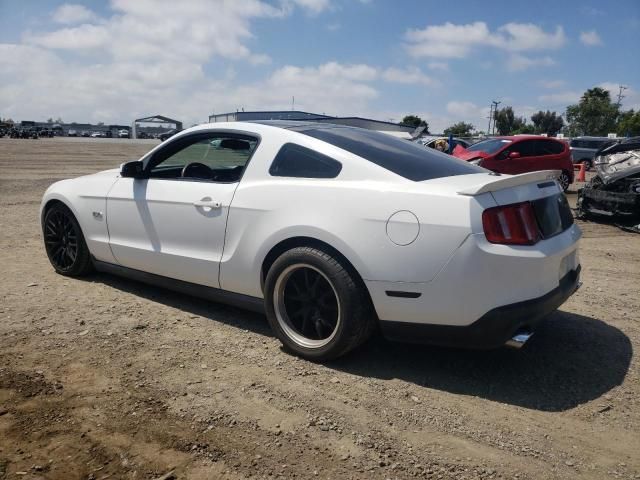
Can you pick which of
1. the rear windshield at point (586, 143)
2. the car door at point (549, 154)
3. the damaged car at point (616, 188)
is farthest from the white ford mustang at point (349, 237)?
the rear windshield at point (586, 143)

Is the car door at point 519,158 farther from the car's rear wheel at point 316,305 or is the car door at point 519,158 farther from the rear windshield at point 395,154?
the car's rear wheel at point 316,305

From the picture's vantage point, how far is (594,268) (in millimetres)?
5898

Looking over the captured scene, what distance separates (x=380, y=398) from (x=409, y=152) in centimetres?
168

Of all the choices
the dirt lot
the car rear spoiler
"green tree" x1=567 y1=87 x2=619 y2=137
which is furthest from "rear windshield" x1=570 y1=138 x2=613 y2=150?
"green tree" x1=567 y1=87 x2=619 y2=137

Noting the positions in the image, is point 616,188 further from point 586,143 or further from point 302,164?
point 586,143

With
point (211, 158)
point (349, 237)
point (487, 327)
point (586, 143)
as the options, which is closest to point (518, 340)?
point (487, 327)

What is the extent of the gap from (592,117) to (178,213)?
81918mm

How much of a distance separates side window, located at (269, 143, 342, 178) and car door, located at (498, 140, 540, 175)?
10.3 metres

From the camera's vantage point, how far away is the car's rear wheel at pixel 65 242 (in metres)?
4.79

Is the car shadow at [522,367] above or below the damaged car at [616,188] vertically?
below

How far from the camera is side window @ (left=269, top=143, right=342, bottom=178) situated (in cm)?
329

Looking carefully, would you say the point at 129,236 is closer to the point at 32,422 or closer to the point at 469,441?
the point at 32,422

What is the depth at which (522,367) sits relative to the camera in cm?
330

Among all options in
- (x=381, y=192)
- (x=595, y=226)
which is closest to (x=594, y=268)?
(x=595, y=226)
